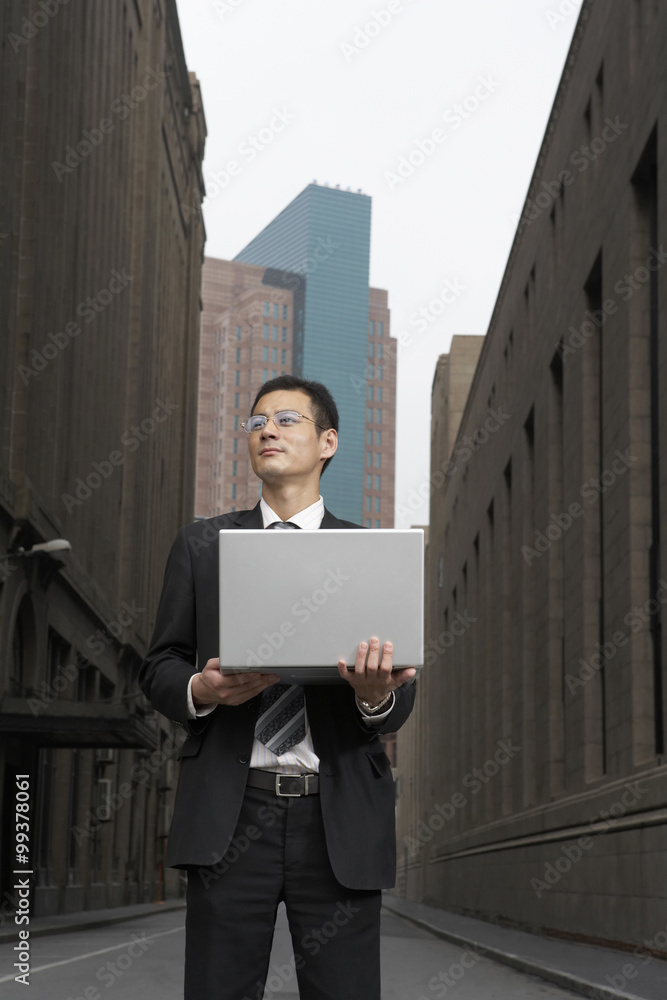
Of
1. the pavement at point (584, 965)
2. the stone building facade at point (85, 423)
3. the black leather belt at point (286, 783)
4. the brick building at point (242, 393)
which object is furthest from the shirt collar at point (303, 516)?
the brick building at point (242, 393)

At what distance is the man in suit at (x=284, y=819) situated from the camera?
333cm

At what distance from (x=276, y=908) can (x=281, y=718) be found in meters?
0.47

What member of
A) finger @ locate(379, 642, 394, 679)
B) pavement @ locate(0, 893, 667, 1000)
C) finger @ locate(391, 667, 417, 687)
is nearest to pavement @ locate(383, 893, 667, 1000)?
pavement @ locate(0, 893, 667, 1000)

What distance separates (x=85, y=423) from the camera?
3866cm

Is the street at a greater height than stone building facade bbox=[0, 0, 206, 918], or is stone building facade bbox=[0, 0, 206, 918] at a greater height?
stone building facade bbox=[0, 0, 206, 918]

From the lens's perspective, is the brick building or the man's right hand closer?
the man's right hand

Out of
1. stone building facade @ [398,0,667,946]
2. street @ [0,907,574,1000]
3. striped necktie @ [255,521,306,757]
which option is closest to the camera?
striped necktie @ [255,521,306,757]

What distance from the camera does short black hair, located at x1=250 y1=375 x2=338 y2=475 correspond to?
3857 mm

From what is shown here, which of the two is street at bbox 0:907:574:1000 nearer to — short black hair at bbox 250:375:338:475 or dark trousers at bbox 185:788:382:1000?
dark trousers at bbox 185:788:382:1000

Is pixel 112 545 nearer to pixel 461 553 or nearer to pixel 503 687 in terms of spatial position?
pixel 503 687

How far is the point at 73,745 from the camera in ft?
104

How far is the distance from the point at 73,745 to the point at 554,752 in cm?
1105

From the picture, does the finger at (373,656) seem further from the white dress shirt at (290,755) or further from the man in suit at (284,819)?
the white dress shirt at (290,755)

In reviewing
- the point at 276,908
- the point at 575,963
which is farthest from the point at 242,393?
the point at 276,908
